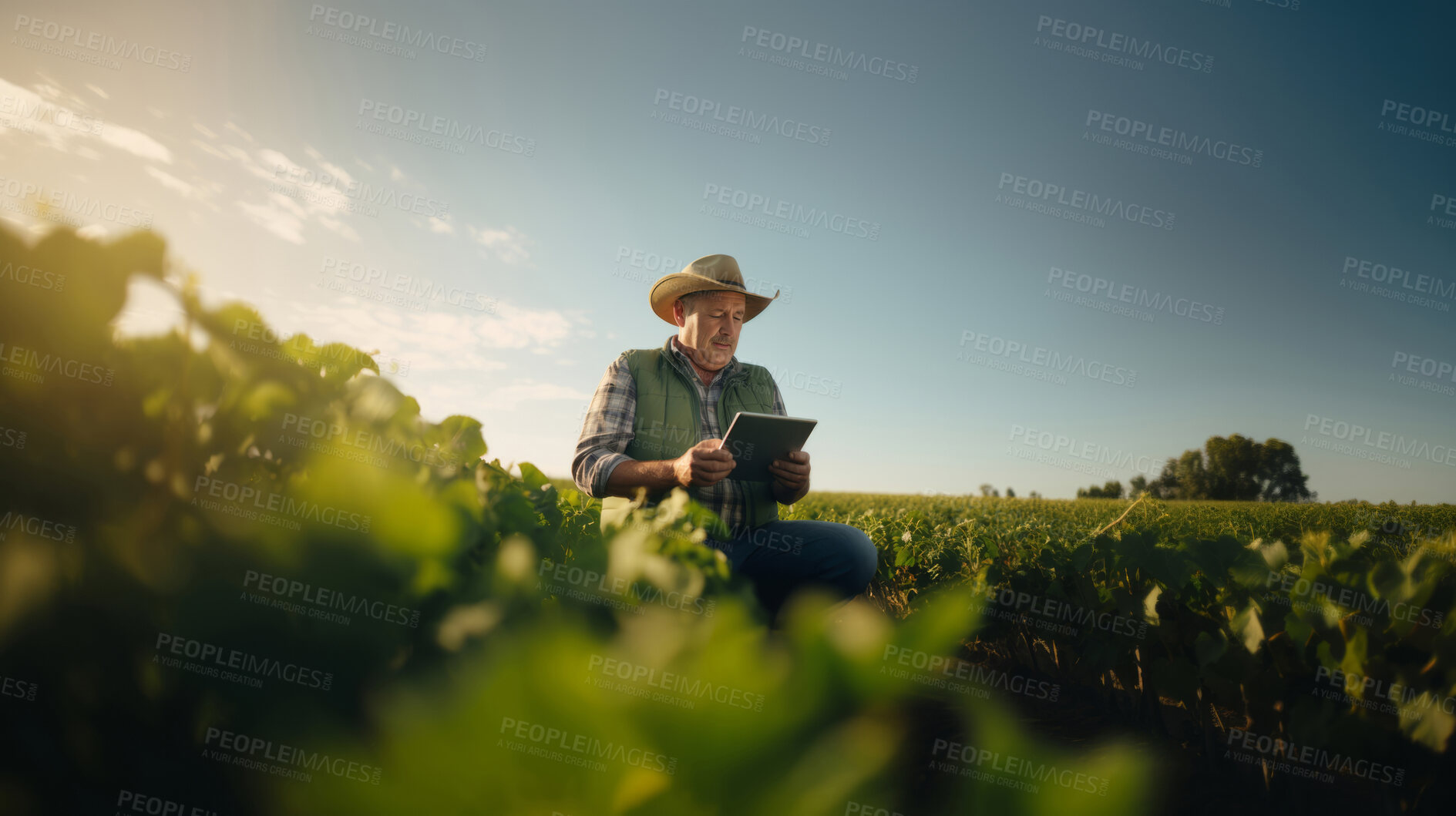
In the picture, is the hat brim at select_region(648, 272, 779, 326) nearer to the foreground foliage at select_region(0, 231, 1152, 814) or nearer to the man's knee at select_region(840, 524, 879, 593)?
the man's knee at select_region(840, 524, 879, 593)

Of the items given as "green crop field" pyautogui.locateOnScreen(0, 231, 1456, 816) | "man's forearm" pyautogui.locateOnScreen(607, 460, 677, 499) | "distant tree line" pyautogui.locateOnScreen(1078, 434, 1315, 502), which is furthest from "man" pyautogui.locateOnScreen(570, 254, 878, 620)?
"distant tree line" pyautogui.locateOnScreen(1078, 434, 1315, 502)

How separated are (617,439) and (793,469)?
1.04 meters

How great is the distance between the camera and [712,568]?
91cm

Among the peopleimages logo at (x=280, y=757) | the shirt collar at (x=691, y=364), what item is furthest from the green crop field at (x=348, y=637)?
the shirt collar at (x=691, y=364)

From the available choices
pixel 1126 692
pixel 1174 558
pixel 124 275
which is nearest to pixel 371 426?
pixel 124 275

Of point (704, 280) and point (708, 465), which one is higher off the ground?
point (704, 280)

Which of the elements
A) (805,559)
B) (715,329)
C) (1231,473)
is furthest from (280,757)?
(1231,473)

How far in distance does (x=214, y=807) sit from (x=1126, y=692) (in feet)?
15.0

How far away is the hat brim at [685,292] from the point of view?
3990 millimetres

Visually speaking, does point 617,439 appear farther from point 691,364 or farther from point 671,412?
point 691,364

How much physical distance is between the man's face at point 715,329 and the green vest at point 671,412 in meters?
0.16

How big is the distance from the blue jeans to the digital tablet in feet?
1.17

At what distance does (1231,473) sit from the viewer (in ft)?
163

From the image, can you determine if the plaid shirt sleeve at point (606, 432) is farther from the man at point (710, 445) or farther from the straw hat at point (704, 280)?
the straw hat at point (704, 280)
